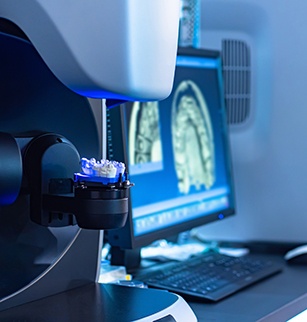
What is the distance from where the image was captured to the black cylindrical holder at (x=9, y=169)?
0.78m

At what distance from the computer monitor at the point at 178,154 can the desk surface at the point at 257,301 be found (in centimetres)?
20

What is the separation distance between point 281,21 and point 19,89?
95cm

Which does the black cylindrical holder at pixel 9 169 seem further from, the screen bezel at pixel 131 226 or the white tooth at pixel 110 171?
the screen bezel at pixel 131 226

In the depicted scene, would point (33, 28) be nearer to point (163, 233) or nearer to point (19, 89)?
point (19, 89)

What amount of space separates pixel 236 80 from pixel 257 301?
735mm

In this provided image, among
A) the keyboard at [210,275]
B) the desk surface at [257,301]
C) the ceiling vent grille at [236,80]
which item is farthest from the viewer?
the ceiling vent grille at [236,80]

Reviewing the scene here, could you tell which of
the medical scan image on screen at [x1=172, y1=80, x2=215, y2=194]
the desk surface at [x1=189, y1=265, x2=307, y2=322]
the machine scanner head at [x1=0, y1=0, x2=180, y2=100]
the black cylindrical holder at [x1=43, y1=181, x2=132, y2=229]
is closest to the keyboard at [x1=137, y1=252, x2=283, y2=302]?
the desk surface at [x1=189, y1=265, x2=307, y2=322]

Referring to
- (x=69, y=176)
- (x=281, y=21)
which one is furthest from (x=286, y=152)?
(x=69, y=176)

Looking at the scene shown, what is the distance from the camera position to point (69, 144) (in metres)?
0.88

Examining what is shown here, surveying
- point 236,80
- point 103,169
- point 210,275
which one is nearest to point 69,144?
point 103,169

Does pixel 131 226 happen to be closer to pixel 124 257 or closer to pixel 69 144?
pixel 124 257

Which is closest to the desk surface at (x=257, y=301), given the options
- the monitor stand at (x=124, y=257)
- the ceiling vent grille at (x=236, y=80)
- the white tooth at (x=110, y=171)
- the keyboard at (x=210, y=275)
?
the keyboard at (x=210, y=275)

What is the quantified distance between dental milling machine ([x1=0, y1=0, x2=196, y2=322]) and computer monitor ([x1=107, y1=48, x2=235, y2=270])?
281 mm

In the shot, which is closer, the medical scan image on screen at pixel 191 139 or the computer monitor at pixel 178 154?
the computer monitor at pixel 178 154
